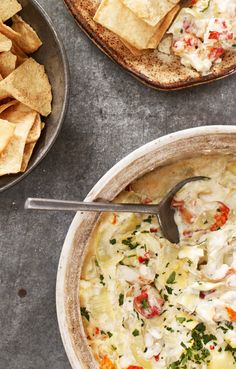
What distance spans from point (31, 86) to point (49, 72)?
0.32ft

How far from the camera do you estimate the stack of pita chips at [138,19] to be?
6.68 feet

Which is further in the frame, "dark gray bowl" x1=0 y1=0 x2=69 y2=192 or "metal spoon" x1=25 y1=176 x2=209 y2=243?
"dark gray bowl" x1=0 y1=0 x2=69 y2=192

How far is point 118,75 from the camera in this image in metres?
2.19

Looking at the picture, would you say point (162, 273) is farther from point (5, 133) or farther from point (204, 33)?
point (204, 33)

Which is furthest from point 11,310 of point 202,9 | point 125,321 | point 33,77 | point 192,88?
point 202,9

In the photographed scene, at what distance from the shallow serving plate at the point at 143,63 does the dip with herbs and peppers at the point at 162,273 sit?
0.27m

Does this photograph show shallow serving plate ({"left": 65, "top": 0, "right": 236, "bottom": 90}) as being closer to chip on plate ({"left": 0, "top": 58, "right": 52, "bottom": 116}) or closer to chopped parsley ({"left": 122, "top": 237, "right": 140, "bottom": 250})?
chip on plate ({"left": 0, "top": 58, "right": 52, "bottom": 116})

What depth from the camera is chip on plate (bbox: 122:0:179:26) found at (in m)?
2.03

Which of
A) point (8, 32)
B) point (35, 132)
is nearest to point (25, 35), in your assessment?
point (8, 32)

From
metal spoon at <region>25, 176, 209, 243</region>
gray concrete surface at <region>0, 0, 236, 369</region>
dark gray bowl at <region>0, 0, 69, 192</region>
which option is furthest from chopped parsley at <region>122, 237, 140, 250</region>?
dark gray bowl at <region>0, 0, 69, 192</region>

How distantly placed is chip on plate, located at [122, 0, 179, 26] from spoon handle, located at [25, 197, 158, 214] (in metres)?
0.59

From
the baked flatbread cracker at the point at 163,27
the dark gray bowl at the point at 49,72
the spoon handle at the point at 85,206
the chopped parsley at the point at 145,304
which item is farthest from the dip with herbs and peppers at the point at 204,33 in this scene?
the chopped parsley at the point at 145,304

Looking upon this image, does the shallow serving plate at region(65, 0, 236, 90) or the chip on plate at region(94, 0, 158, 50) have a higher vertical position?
the chip on plate at region(94, 0, 158, 50)

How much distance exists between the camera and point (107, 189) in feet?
6.44
